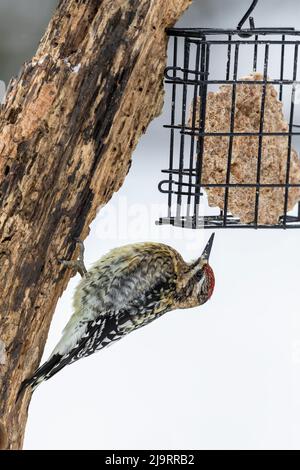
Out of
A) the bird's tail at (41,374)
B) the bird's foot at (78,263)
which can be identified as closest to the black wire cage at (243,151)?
the bird's foot at (78,263)

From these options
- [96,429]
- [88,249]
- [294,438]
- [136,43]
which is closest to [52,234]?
[136,43]

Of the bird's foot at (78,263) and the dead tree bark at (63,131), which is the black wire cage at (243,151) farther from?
the bird's foot at (78,263)

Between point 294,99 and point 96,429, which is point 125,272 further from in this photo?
point 96,429

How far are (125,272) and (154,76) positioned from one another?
2.81 ft

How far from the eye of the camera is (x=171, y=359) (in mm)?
6156

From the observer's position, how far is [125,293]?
13.2ft

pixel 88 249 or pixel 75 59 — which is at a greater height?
pixel 88 249

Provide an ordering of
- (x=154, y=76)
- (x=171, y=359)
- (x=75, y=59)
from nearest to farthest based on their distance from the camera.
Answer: (x=75, y=59), (x=154, y=76), (x=171, y=359)

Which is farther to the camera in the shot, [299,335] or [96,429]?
[299,335]

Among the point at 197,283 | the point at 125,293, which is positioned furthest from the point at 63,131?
the point at 197,283

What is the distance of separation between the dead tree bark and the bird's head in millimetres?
605

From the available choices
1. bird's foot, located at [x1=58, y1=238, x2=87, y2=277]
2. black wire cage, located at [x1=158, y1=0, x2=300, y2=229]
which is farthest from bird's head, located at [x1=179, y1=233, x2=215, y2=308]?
bird's foot, located at [x1=58, y1=238, x2=87, y2=277]

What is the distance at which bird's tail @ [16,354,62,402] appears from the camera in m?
3.82

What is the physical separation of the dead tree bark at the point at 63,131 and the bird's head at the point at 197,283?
605mm
